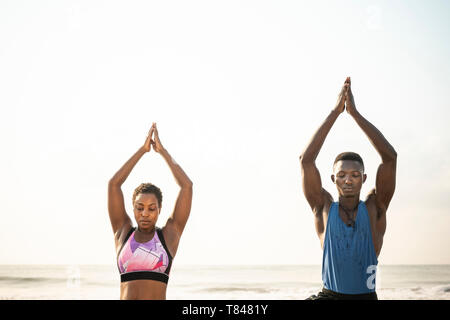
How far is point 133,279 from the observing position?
5969 mm

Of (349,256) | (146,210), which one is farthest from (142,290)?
(349,256)

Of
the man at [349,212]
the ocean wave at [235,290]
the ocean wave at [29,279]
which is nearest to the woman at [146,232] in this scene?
the man at [349,212]

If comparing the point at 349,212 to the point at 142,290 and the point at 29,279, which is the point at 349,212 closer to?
the point at 142,290

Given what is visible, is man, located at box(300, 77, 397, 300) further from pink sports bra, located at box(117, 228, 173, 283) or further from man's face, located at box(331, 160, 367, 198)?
pink sports bra, located at box(117, 228, 173, 283)

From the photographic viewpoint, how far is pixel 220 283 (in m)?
25.9

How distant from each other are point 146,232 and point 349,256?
243 centimetres

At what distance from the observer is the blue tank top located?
5.52m

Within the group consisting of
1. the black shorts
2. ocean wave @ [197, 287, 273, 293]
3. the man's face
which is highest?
the man's face

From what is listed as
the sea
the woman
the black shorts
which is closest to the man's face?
the black shorts

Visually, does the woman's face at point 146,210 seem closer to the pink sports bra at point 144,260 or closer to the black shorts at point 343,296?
the pink sports bra at point 144,260

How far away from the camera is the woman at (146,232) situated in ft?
19.6
